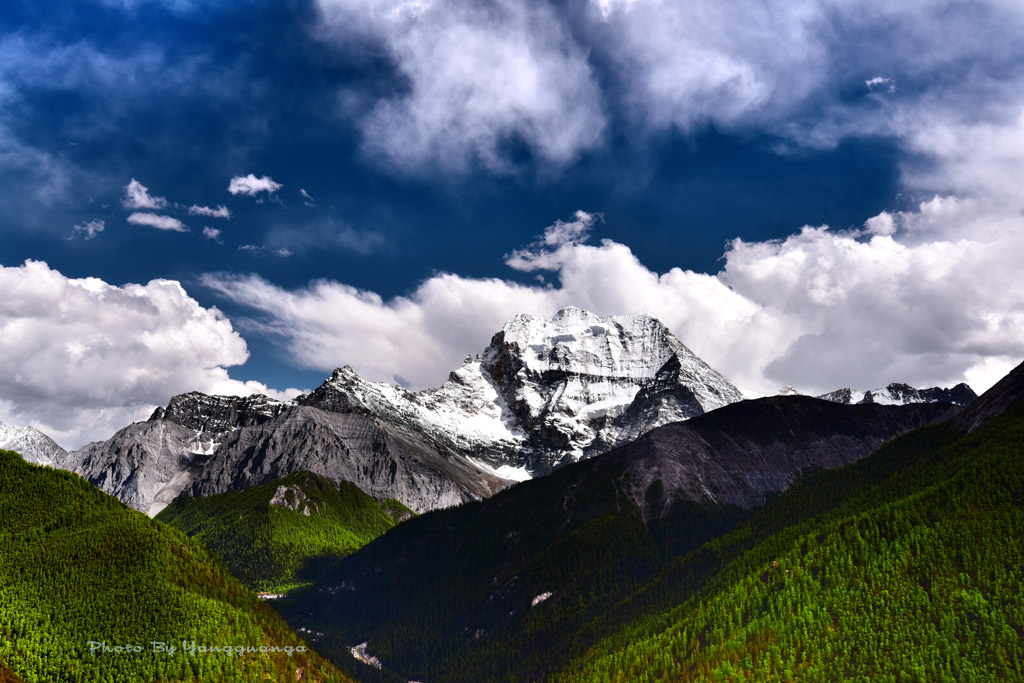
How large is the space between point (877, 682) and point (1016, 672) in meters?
31.6

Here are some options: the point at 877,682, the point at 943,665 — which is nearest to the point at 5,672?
the point at 877,682

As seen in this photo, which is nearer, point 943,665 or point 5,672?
point 5,672

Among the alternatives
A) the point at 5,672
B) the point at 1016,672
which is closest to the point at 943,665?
the point at 1016,672

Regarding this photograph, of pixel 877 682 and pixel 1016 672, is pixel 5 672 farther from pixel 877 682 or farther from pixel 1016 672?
pixel 1016 672

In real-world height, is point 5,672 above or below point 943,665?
above

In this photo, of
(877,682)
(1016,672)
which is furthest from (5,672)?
(1016,672)

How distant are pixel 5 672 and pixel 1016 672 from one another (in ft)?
774

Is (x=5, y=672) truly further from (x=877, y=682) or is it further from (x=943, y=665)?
(x=943, y=665)

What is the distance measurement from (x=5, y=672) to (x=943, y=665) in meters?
222

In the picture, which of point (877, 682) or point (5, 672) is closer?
point (5, 672)

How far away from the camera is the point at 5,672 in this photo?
179 metres

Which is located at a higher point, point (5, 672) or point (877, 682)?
point (5, 672)

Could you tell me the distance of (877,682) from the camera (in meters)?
200

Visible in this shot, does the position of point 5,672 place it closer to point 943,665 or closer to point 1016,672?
point 943,665
